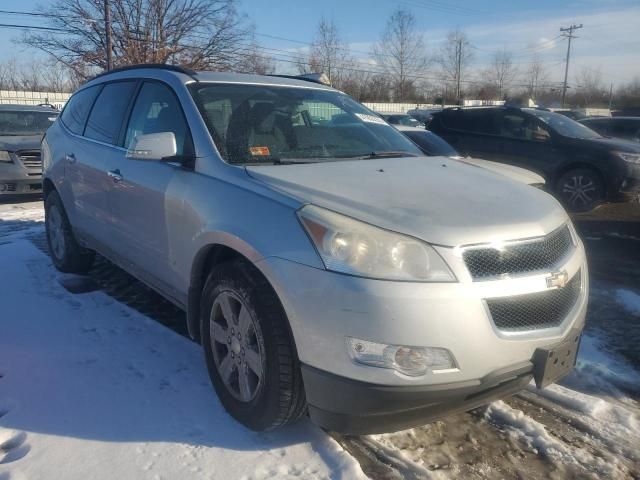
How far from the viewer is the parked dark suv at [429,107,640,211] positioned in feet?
28.9

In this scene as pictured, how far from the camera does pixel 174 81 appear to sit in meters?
3.56

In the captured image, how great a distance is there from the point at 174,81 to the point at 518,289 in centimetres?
245

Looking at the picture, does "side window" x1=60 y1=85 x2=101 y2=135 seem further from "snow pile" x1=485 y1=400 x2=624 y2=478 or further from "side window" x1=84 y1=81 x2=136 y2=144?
"snow pile" x1=485 y1=400 x2=624 y2=478

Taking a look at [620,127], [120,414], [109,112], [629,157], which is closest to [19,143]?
[109,112]

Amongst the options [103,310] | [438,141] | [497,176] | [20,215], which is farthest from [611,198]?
[20,215]

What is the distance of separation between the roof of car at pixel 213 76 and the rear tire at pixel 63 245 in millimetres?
1441

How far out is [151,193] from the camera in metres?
3.38

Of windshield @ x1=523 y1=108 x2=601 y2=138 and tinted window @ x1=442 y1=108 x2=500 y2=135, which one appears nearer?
windshield @ x1=523 y1=108 x2=601 y2=138

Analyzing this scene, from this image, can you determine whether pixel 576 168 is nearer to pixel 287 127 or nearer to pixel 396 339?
pixel 287 127

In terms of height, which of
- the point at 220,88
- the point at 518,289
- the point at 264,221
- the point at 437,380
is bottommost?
the point at 437,380

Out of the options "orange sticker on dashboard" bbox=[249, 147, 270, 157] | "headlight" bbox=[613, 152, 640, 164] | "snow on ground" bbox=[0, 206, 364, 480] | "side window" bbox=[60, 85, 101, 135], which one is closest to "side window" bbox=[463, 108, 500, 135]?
"headlight" bbox=[613, 152, 640, 164]

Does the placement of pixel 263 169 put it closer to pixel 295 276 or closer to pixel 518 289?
pixel 295 276

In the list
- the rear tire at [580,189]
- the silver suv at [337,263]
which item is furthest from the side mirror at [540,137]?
the silver suv at [337,263]

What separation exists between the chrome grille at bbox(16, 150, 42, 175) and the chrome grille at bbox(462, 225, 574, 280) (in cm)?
893
